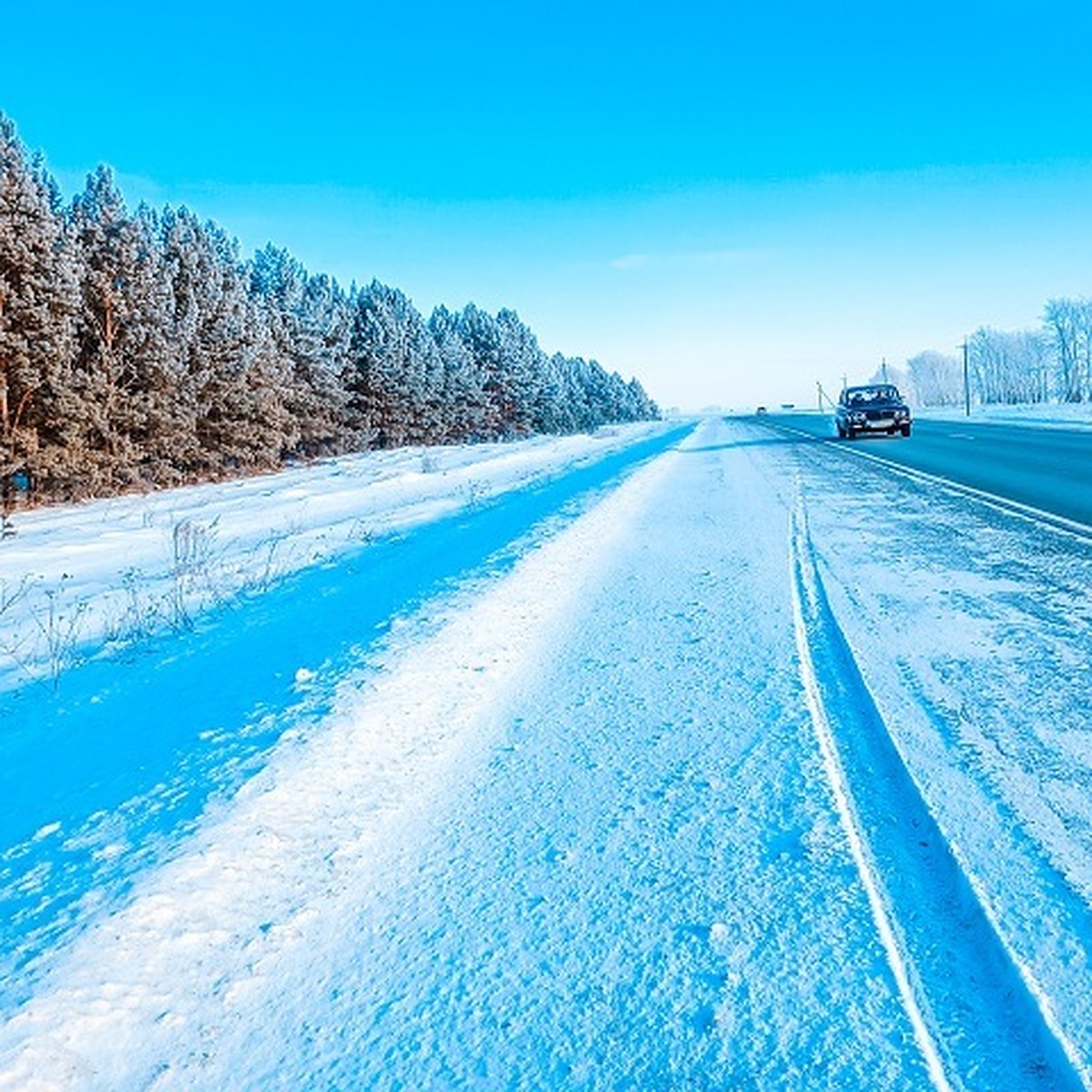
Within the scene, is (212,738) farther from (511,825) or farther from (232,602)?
(232,602)

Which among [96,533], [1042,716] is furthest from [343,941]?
[96,533]

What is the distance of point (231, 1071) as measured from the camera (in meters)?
1.82

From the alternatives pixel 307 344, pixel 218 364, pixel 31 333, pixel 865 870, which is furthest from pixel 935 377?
pixel 865 870

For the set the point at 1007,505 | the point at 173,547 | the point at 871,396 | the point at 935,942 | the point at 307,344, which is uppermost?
the point at 307,344

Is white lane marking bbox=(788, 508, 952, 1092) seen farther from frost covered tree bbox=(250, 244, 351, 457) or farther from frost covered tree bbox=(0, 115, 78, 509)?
frost covered tree bbox=(250, 244, 351, 457)

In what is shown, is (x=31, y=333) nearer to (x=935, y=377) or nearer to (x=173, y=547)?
(x=173, y=547)

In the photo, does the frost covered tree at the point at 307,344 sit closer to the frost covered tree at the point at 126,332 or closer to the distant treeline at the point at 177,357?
the distant treeline at the point at 177,357

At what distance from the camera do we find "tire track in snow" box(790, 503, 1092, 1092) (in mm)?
1727

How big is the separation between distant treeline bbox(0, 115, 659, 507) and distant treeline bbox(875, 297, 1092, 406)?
65424mm

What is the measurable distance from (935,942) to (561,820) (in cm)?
130

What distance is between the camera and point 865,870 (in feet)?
8.11

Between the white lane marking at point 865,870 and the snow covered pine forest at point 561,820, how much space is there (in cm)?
1

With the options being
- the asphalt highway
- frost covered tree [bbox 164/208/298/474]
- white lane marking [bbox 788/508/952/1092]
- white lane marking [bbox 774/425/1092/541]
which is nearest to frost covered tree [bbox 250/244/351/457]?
frost covered tree [bbox 164/208/298/474]

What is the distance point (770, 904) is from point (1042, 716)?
2082 mm
